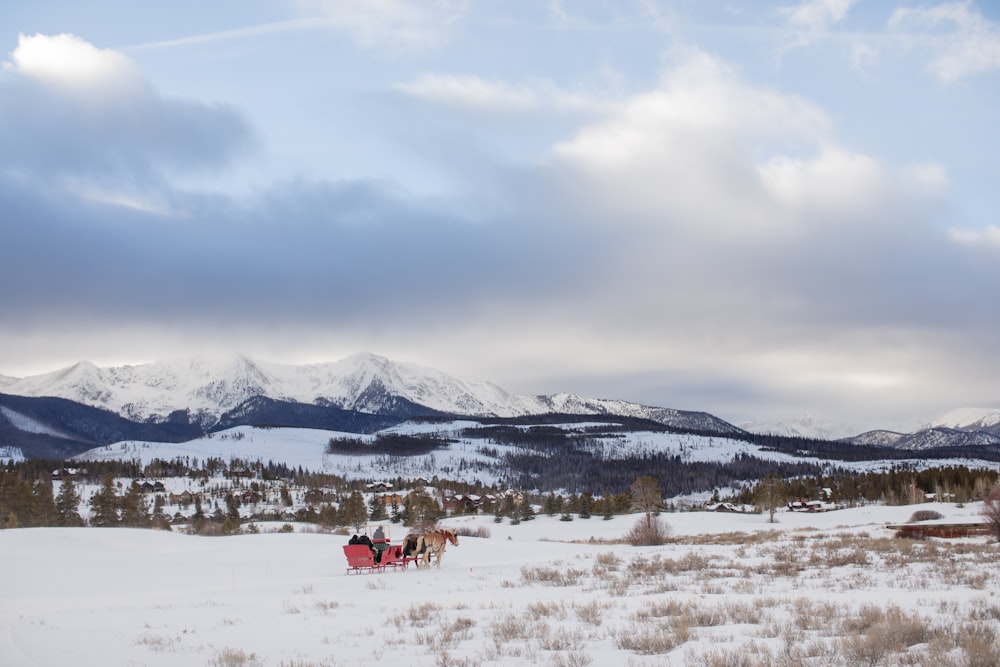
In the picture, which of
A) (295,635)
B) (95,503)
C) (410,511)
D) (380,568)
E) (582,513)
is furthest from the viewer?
(582,513)

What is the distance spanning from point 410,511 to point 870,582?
82144 millimetres

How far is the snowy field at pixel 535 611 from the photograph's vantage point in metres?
10.3

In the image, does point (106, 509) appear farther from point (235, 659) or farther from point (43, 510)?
point (235, 659)

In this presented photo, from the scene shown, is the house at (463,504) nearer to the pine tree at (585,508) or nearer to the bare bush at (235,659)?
the pine tree at (585,508)

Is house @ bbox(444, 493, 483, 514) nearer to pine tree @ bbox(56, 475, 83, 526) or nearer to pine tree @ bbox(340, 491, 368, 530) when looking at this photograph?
pine tree @ bbox(340, 491, 368, 530)

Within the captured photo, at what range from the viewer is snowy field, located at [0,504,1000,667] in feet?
A: 33.8

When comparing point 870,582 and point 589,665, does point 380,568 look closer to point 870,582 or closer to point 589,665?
point 870,582

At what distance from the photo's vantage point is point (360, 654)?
1098 centimetres

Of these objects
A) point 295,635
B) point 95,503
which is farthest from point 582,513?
point 295,635

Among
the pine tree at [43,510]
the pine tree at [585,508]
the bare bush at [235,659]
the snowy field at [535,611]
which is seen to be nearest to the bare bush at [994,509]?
the snowy field at [535,611]

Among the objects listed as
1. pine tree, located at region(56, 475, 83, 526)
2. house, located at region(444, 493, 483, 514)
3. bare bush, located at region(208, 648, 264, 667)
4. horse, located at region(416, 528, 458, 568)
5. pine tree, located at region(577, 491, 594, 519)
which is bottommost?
house, located at region(444, 493, 483, 514)

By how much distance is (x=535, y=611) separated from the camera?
14211mm

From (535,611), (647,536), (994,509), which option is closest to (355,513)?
(647,536)

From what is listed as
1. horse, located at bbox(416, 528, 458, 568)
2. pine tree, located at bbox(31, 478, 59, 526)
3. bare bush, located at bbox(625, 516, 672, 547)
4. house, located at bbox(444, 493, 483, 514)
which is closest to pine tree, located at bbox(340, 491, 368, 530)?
pine tree, located at bbox(31, 478, 59, 526)
